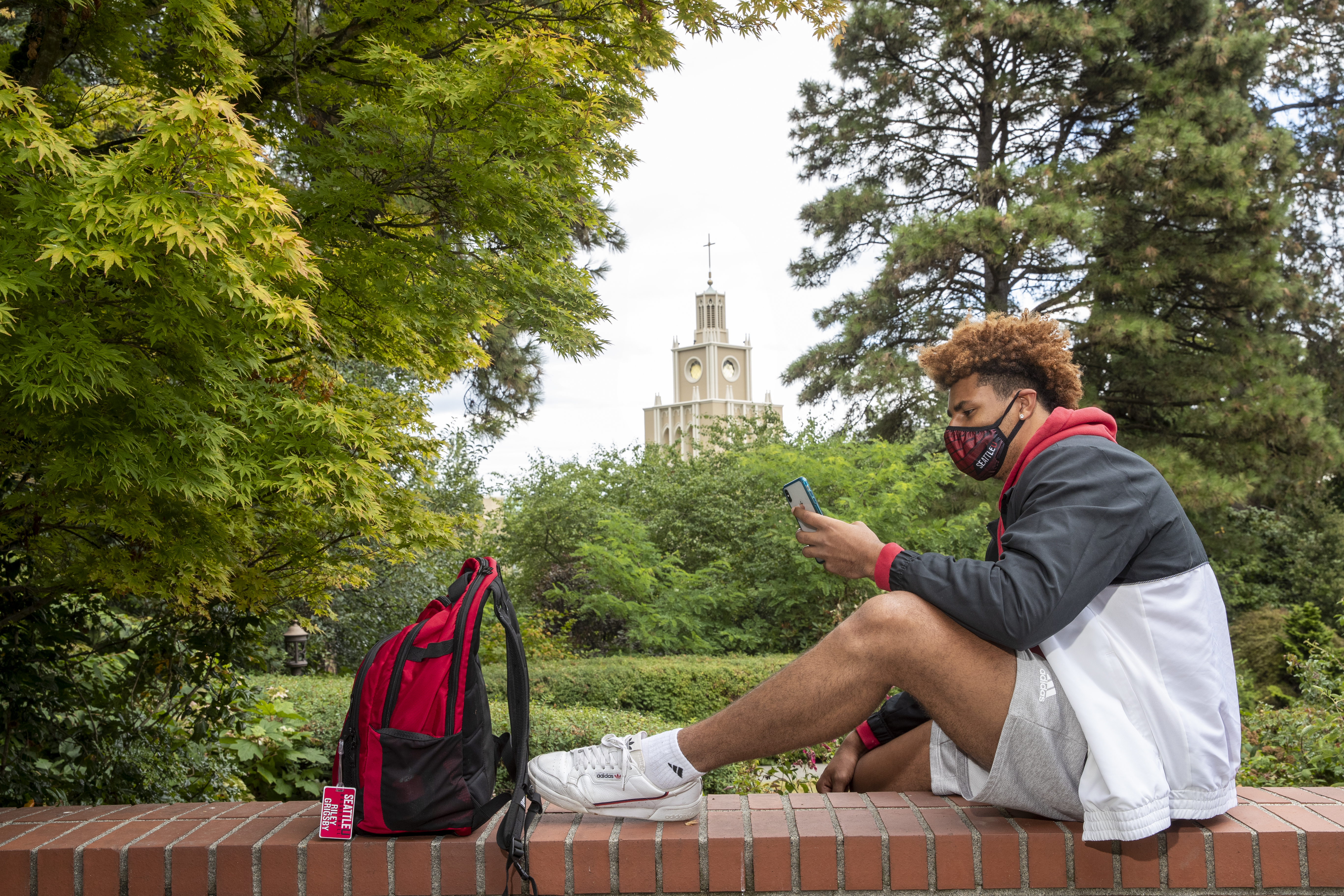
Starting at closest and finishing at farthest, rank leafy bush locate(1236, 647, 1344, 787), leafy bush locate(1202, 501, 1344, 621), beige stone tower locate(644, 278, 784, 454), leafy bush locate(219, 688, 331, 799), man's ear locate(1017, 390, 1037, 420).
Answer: man's ear locate(1017, 390, 1037, 420) < leafy bush locate(1236, 647, 1344, 787) < leafy bush locate(219, 688, 331, 799) < leafy bush locate(1202, 501, 1344, 621) < beige stone tower locate(644, 278, 784, 454)

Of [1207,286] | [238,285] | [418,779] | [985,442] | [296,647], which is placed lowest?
[296,647]

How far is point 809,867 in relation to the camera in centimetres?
202

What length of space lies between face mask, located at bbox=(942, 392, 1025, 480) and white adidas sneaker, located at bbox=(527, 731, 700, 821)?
1082 mm

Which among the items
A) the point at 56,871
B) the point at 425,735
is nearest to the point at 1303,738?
the point at 425,735

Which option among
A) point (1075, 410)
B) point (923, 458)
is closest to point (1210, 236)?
point (923, 458)

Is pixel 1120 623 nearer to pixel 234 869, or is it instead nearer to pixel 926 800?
pixel 926 800

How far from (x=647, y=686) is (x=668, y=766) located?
15.8 feet

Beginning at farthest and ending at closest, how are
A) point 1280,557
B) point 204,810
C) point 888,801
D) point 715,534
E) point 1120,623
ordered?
point 1280,557 → point 715,534 → point 204,810 → point 888,801 → point 1120,623

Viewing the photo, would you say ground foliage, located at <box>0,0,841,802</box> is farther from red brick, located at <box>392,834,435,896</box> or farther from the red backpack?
red brick, located at <box>392,834,435,896</box>

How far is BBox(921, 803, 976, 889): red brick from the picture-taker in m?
2.00

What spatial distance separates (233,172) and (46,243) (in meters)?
0.46

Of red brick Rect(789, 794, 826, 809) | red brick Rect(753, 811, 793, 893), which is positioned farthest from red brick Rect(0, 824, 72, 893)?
red brick Rect(789, 794, 826, 809)

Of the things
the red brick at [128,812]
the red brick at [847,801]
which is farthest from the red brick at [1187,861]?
the red brick at [128,812]

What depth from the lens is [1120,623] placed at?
1938 millimetres
